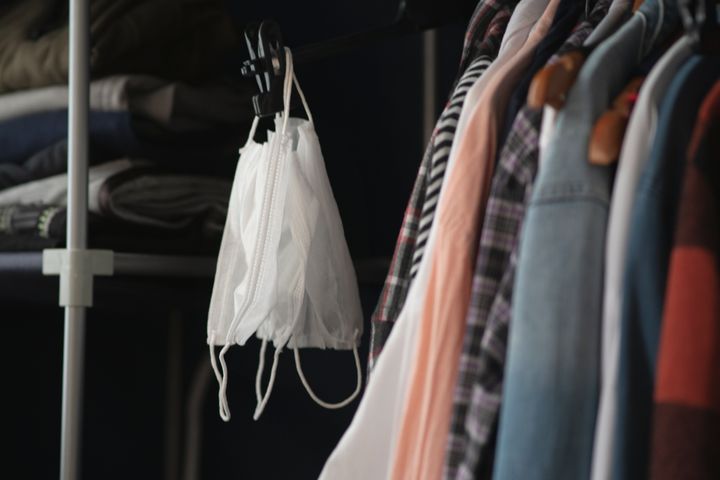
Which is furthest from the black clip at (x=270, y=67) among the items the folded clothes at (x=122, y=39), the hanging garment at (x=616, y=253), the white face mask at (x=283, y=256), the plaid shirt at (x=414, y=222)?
the hanging garment at (x=616, y=253)

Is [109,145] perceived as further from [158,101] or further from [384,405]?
[384,405]

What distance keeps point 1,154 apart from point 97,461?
0.58m

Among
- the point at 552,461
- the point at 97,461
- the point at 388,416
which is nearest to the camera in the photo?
the point at 552,461

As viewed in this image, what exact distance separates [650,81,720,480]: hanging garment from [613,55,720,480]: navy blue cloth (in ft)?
0.07

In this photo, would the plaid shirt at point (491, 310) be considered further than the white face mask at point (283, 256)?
No

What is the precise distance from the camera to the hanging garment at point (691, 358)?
53 cm

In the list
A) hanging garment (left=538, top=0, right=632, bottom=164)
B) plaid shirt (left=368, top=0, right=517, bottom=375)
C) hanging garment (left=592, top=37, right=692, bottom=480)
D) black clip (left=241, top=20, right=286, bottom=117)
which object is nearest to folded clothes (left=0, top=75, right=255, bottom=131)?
black clip (left=241, top=20, right=286, bottom=117)

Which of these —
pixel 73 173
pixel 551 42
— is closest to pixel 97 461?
pixel 73 173

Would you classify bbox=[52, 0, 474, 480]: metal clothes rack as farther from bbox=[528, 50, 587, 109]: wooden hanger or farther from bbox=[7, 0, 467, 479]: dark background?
bbox=[528, 50, 587, 109]: wooden hanger

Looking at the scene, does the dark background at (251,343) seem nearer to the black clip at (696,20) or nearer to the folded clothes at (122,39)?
the folded clothes at (122,39)

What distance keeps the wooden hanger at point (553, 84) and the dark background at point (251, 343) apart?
0.62 meters

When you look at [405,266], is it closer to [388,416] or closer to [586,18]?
[388,416]

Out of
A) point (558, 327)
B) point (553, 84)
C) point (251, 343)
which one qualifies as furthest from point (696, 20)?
point (251, 343)

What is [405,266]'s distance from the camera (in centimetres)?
80
